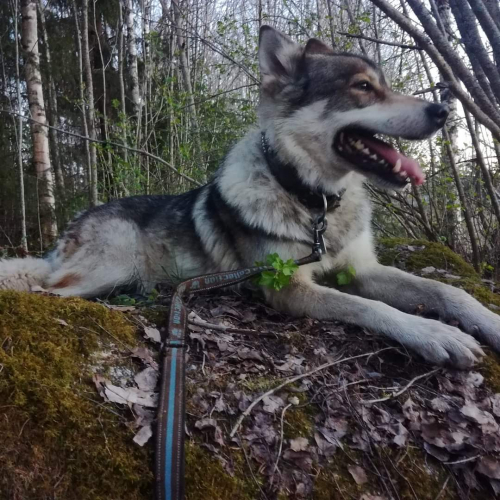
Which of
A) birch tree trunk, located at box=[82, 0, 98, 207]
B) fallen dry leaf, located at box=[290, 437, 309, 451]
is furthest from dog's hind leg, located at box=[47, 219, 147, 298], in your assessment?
birch tree trunk, located at box=[82, 0, 98, 207]

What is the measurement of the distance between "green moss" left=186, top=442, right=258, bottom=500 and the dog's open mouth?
201 cm

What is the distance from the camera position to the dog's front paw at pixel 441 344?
7.09ft

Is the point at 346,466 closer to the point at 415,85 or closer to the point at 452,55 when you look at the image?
the point at 452,55

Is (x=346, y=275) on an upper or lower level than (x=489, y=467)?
upper

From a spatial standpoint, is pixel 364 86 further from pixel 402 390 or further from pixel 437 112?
pixel 402 390

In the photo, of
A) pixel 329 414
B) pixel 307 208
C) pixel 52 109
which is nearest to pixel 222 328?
pixel 329 414

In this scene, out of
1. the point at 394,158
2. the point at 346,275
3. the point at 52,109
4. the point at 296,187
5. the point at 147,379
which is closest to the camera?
the point at 147,379

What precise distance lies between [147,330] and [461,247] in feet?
20.4

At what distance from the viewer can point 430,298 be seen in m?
2.79

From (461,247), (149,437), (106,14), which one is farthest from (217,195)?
(106,14)

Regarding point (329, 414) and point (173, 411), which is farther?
point (329, 414)

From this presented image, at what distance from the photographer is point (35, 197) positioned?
33.0ft

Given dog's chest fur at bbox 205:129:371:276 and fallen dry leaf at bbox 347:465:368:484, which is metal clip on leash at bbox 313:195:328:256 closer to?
dog's chest fur at bbox 205:129:371:276

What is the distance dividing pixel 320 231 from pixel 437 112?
1026 millimetres
